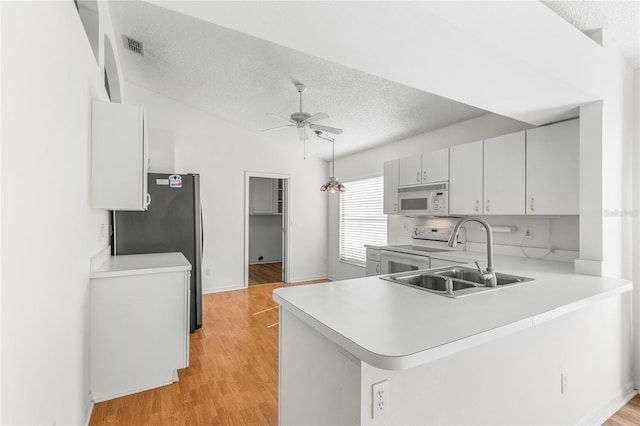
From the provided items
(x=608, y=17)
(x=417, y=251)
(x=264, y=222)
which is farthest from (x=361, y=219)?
(x=608, y=17)

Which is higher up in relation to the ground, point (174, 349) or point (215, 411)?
point (174, 349)

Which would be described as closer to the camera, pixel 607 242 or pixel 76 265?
pixel 76 265

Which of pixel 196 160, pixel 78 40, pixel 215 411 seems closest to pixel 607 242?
pixel 215 411

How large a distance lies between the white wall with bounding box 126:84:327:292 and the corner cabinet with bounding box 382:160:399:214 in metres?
1.90

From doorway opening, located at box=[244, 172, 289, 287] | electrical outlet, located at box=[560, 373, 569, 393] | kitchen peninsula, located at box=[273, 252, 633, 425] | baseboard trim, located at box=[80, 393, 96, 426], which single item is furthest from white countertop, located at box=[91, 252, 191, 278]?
doorway opening, located at box=[244, 172, 289, 287]

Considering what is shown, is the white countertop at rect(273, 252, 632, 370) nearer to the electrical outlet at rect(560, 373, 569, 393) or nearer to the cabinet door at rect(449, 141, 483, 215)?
the electrical outlet at rect(560, 373, 569, 393)

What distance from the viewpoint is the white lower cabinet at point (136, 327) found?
2.10 metres

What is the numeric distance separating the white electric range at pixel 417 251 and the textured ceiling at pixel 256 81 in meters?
1.37

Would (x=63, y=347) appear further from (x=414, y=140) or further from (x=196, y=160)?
(x=414, y=140)

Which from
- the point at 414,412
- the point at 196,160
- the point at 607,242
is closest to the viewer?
the point at 414,412

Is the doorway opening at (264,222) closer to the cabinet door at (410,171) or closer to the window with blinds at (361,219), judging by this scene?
the window with blinds at (361,219)

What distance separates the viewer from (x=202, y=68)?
11.3ft

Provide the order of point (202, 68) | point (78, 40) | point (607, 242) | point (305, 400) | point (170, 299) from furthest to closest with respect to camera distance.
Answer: point (202, 68), point (170, 299), point (607, 242), point (78, 40), point (305, 400)

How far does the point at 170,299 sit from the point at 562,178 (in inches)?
128
